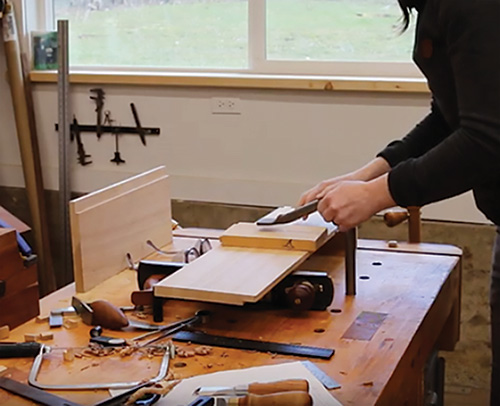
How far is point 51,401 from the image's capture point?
1091 millimetres

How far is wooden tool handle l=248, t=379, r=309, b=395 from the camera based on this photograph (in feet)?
3.39

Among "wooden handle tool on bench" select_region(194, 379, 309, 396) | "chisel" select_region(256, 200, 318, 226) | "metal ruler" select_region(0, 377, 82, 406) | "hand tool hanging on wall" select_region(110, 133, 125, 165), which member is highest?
"chisel" select_region(256, 200, 318, 226)

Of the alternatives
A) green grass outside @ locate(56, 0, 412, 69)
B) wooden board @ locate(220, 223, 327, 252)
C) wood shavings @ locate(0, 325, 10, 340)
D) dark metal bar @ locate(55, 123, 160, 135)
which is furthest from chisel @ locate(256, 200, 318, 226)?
dark metal bar @ locate(55, 123, 160, 135)

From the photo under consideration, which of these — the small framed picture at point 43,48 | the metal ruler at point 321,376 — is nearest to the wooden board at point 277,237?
the metal ruler at point 321,376

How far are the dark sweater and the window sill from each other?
4.82 ft

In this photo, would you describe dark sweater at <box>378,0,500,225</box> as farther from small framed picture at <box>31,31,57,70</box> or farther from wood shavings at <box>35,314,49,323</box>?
small framed picture at <box>31,31,57,70</box>

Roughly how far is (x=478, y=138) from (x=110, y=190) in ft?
2.53

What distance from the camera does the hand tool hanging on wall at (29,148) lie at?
3.44 metres

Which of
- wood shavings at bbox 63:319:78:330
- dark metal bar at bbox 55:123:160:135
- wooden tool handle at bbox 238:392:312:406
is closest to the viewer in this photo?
wooden tool handle at bbox 238:392:312:406

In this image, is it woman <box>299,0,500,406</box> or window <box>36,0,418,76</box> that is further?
window <box>36,0,418,76</box>

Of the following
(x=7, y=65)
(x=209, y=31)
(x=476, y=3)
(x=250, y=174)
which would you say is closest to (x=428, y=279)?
(x=476, y=3)

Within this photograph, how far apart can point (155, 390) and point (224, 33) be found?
2446 mm

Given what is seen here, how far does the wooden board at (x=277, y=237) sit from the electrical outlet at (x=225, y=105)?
62.8 inches

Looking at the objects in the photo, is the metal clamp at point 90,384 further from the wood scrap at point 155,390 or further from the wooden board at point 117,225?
the wooden board at point 117,225
